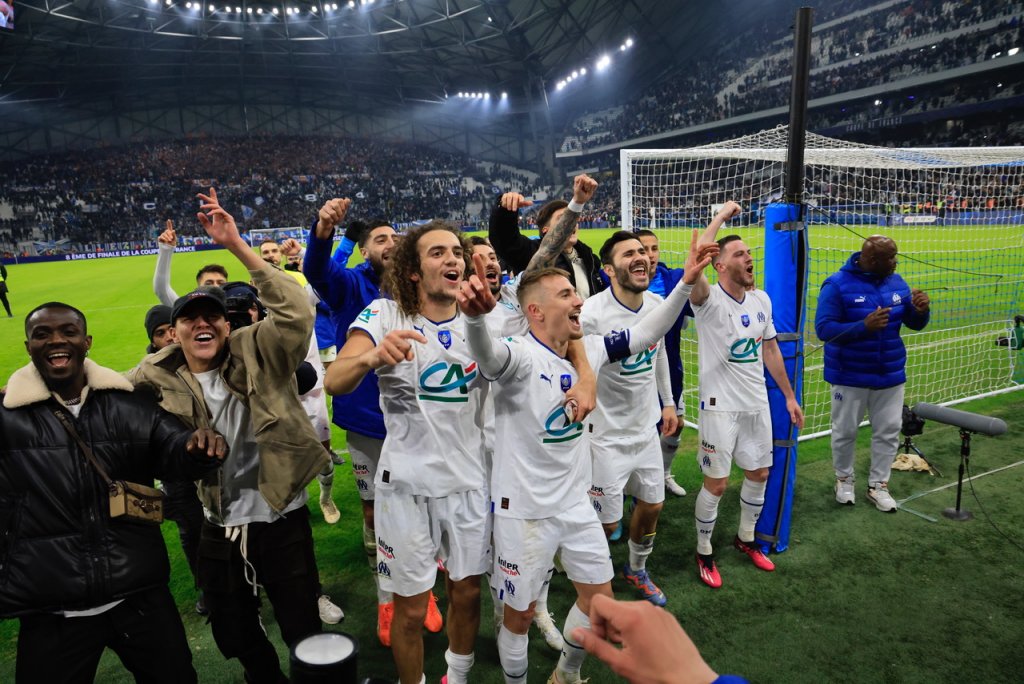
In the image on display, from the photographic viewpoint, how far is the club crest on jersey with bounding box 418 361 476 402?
2.73m

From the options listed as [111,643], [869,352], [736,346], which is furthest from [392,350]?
[869,352]

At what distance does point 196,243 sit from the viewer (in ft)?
104

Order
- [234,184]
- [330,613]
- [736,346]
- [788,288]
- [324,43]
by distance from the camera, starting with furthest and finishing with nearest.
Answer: [234,184], [324,43], [788,288], [736,346], [330,613]

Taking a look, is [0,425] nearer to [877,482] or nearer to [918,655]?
[918,655]

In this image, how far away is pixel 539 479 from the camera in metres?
2.73

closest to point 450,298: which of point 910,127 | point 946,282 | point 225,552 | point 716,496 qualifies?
point 225,552

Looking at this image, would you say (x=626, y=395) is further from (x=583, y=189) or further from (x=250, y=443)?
(x=250, y=443)

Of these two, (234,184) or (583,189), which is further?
(234,184)

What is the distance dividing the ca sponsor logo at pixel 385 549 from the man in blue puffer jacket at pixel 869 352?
159 inches

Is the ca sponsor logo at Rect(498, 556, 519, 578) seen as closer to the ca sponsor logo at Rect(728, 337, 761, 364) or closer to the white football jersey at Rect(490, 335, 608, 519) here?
the white football jersey at Rect(490, 335, 608, 519)

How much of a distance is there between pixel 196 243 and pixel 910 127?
38218mm

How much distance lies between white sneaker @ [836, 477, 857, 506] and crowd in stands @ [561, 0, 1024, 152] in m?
31.8

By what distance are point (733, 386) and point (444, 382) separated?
2298mm

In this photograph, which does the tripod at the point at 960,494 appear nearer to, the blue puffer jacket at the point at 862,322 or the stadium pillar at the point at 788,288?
the blue puffer jacket at the point at 862,322
